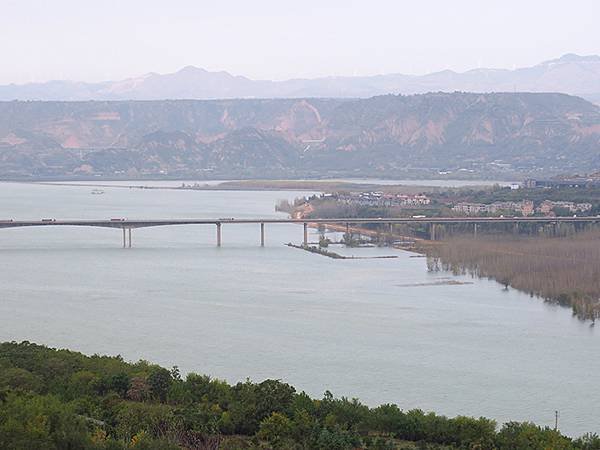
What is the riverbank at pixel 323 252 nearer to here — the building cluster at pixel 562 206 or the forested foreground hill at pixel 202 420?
the building cluster at pixel 562 206

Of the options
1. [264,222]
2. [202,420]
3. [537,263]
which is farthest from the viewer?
[264,222]

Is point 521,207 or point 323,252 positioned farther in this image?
point 521,207

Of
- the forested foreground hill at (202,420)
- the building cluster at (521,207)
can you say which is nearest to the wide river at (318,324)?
the forested foreground hill at (202,420)

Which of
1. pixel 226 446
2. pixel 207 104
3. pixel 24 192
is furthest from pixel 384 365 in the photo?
pixel 207 104

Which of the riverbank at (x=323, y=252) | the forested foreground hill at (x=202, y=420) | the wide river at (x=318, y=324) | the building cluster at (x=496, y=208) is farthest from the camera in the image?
the building cluster at (x=496, y=208)

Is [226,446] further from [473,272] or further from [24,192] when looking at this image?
[24,192]

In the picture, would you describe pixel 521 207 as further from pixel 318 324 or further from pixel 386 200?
pixel 318 324

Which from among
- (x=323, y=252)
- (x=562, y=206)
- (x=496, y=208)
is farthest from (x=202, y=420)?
(x=496, y=208)
